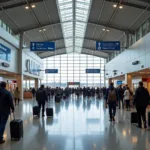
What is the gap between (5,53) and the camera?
24.4 meters

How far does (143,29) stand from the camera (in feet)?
80.1

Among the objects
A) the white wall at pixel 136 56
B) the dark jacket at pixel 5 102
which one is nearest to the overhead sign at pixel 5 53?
the white wall at pixel 136 56

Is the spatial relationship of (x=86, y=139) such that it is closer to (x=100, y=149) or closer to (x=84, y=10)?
(x=100, y=149)

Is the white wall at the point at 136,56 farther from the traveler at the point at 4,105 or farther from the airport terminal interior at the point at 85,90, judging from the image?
the traveler at the point at 4,105

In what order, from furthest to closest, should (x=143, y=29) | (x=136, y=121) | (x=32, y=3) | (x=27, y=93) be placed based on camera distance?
(x=27, y=93)
(x=143, y=29)
(x=32, y=3)
(x=136, y=121)

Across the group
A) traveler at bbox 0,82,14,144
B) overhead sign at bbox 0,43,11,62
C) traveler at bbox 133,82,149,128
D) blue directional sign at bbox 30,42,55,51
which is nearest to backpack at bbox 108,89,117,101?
traveler at bbox 133,82,149,128

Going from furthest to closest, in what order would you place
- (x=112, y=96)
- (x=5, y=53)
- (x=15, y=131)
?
(x=5, y=53) < (x=112, y=96) < (x=15, y=131)

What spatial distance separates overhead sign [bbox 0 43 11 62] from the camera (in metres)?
23.0

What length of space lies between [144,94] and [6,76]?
2752 cm

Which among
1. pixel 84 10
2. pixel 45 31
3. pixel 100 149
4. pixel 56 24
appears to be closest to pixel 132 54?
pixel 84 10

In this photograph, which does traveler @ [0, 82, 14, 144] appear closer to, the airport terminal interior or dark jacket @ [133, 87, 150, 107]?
the airport terminal interior

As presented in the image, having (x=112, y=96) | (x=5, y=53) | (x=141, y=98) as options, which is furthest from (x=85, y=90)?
(x=141, y=98)

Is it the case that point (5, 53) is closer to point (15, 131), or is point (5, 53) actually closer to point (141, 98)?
point (141, 98)

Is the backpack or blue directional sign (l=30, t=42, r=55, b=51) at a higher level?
blue directional sign (l=30, t=42, r=55, b=51)
